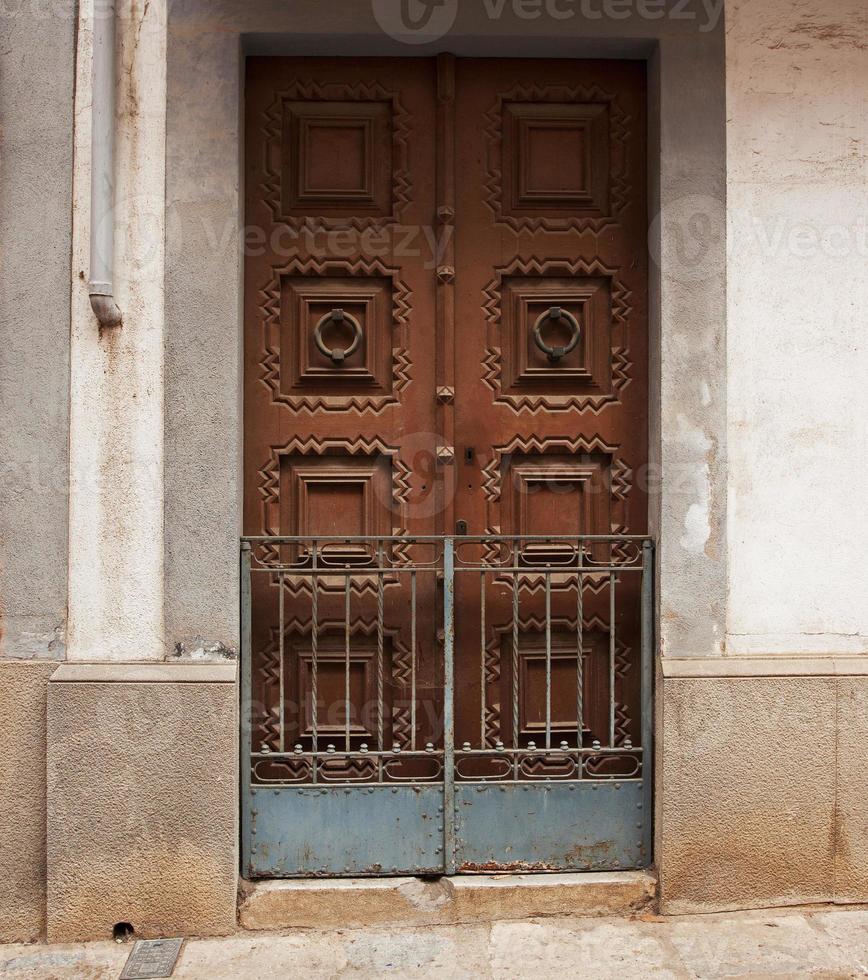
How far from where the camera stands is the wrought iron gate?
3729 millimetres

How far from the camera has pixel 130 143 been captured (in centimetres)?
362

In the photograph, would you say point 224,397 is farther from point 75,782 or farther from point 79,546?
point 75,782

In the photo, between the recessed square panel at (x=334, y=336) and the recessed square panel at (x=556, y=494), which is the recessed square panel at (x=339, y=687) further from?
the recessed square panel at (x=334, y=336)

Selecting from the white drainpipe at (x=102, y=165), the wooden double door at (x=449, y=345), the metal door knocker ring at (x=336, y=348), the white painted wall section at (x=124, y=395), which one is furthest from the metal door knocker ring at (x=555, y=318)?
the white drainpipe at (x=102, y=165)

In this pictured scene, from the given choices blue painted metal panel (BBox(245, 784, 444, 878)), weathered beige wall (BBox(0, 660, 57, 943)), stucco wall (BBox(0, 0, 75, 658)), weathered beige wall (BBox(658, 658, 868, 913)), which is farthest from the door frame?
blue painted metal panel (BBox(245, 784, 444, 878))

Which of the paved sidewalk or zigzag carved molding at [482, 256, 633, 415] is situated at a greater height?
zigzag carved molding at [482, 256, 633, 415]

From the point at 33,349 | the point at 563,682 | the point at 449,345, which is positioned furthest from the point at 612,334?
the point at 33,349

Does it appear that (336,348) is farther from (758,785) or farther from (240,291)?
(758,785)

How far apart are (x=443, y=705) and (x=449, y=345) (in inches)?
58.9

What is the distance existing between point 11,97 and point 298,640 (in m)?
2.42

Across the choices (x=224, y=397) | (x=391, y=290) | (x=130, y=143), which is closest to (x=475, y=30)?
(x=391, y=290)

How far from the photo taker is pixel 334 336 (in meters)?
3.90

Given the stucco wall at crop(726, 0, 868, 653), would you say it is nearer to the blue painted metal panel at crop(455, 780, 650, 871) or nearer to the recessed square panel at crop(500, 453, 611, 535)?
the recessed square panel at crop(500, 453, 611, 535)

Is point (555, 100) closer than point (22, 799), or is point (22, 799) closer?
point (22, 799)
